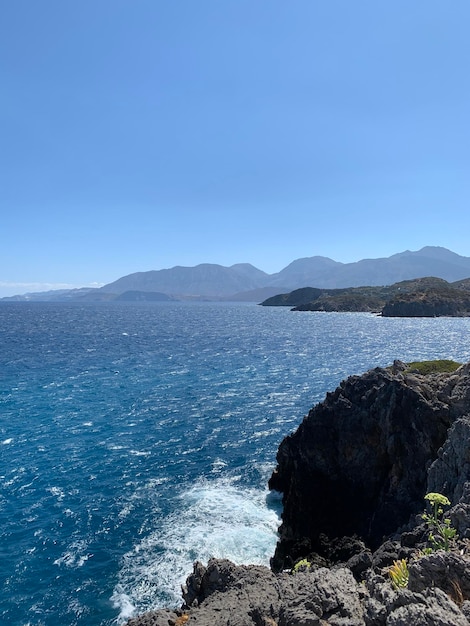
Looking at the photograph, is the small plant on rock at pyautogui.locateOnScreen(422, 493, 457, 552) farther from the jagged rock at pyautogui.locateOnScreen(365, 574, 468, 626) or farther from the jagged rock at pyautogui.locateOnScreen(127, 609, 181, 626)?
the jagged rock at pyautogui.locateOnScreen(127, 609, 181, 626)

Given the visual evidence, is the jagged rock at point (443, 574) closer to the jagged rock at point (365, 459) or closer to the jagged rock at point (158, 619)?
the jagged rock at point (158, 619)

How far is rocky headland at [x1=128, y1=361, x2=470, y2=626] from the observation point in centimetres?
1108

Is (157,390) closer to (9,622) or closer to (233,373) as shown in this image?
(233,373)

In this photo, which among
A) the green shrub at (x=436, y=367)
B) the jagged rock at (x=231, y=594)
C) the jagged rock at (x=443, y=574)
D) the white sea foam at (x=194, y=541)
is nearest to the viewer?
the jagged rock at (x=443, y=574)

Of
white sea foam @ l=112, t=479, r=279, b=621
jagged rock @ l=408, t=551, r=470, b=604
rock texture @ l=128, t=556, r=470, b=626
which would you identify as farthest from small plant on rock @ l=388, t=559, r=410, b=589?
white sea foam @ l=112, t=479, r=279, b=621

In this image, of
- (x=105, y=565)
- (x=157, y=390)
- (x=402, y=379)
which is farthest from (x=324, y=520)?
(x=157, y=390)

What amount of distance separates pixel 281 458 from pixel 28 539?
21.9 metres

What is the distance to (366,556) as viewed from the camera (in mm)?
17281

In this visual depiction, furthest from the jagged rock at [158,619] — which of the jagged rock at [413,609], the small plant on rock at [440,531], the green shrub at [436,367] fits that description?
the green shrub at [436,367]

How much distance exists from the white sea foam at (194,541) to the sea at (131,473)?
10 cm

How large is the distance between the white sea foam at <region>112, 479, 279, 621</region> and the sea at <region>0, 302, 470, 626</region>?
0.32ft

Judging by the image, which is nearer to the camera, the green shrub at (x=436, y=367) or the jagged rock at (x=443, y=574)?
the jagged rock at (x=443, y=574)

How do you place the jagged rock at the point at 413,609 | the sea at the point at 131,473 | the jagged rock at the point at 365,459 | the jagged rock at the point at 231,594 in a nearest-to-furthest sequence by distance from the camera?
the jagged rock at the point at 413,609 < the jagged rock at the point at 231,594 < the sea at the point at 131,473 < the jagged rock at the point at 365,459

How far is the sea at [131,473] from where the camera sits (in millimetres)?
24359
